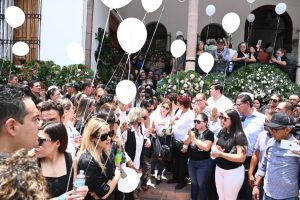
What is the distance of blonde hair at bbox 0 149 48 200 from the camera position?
1.29m

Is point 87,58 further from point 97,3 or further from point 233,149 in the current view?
point 233,149

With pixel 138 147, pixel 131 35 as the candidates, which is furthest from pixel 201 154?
pixel 131 35

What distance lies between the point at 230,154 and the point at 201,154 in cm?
73

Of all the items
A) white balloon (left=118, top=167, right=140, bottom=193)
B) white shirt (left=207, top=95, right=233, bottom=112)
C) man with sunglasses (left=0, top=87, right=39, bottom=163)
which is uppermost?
man with sunglasses (left=0, top=87, right=39, bottom=163)

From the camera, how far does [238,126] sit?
511 centimetres

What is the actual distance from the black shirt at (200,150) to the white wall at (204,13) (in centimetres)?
1178

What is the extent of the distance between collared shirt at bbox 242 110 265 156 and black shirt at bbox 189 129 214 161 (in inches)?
21.5

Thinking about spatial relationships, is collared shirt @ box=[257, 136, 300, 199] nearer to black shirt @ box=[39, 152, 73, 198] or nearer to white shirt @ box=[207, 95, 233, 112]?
black shirt @ box=[39, 152, 73, 198]

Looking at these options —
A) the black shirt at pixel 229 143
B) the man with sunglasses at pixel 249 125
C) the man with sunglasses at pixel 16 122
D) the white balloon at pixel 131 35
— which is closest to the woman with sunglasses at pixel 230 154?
the black shirt at pixel 229 143

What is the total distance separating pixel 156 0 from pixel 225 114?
6.98ft

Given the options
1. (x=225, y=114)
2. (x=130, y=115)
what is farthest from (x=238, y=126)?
(x=130, y=115)

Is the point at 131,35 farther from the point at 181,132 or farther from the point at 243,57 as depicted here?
the point at 243,57

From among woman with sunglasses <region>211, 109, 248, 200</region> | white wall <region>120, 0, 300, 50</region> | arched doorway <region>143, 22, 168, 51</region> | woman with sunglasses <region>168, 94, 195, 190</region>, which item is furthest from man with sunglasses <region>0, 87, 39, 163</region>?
arched doorway <region>143, 22, 168, 51</region>

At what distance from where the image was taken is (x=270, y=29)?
17.5 m
